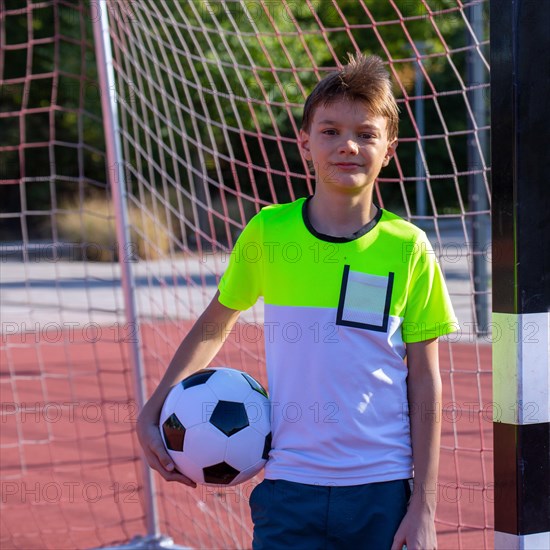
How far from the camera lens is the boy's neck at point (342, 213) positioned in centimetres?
205

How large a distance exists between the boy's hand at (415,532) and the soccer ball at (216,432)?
1.19 feet

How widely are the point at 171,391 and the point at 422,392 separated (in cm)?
62

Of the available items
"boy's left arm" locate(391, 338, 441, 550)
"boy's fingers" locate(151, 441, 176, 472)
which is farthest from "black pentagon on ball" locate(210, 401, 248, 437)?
"boy's left arm" locate(391, 338, 441, 550)

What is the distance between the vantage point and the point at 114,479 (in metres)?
4.56

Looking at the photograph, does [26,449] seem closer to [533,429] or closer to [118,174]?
[118,174]

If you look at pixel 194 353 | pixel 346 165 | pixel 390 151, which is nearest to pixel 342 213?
pixel 346 165

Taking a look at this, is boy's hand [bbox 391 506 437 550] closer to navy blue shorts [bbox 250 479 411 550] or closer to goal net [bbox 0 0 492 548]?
navy blue shorts [bbox 250 479 411 550]

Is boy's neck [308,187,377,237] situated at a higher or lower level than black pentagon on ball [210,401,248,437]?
higher

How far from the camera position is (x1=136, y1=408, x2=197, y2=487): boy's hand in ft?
6.73

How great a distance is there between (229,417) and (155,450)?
20 cm

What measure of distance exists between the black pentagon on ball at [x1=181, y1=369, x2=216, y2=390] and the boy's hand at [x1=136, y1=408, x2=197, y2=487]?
113 millimetres

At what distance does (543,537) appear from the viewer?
6.61 ft

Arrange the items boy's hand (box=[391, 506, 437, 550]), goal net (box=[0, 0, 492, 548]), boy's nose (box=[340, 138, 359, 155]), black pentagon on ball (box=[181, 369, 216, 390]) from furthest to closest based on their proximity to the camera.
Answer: goal net (box=[0, 0, 492, 548]) → black pentagon on ball (box=[181, 369, 216, 390]) → boy's nose (box=[340, 138, 359, 155]) → boy's hand (box=[391, 506, 437, 550])

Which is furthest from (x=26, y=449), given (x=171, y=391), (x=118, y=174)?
(x=171, y=391)
